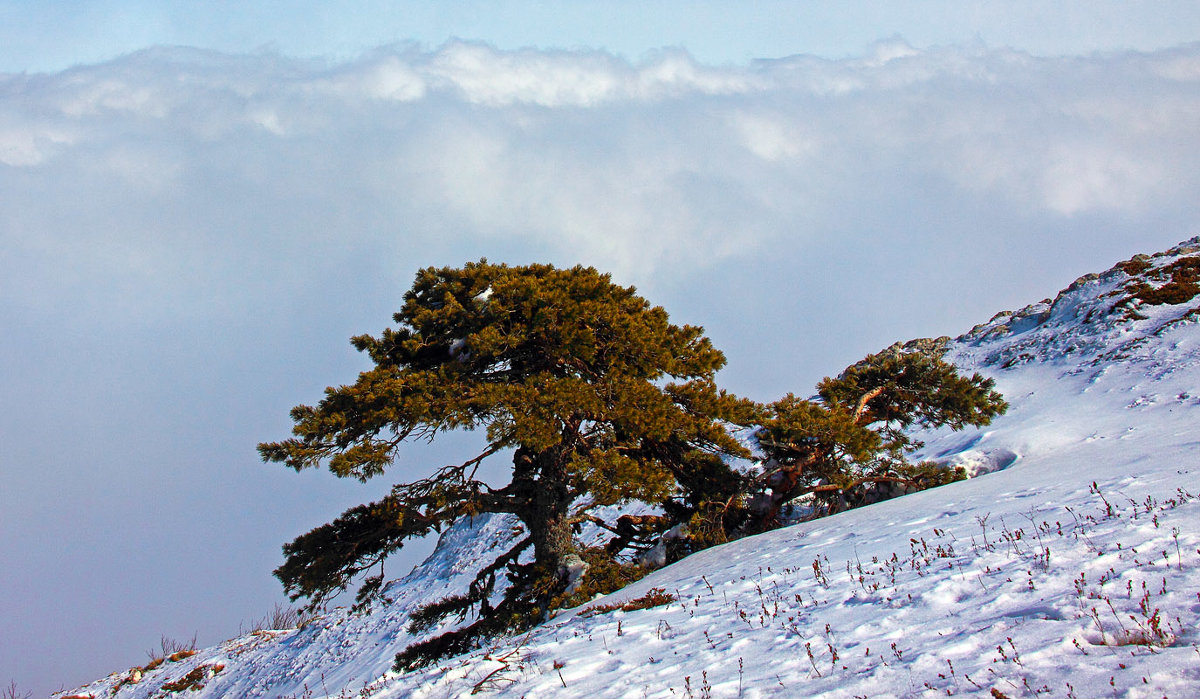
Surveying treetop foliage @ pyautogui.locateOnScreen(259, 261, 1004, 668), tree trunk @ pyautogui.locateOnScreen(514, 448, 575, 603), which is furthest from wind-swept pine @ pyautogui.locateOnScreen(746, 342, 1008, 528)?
tree trunk @ pyautogui.locateOnScreen(514, 448, 575, 603)

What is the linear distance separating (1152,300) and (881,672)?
32.4m

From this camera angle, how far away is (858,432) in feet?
49.2

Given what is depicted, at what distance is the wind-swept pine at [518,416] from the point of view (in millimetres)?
12438

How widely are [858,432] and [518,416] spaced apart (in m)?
7.75

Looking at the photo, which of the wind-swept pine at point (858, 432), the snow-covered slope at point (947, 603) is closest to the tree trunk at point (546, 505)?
the snow-covered slope at point (947, 603)

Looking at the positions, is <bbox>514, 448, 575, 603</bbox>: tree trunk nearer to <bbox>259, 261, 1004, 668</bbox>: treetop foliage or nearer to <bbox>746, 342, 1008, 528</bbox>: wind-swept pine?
<bbox>259, 261, 1004, 668</bbox>: treetop foliage

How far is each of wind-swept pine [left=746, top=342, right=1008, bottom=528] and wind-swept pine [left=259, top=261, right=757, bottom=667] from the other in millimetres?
1354

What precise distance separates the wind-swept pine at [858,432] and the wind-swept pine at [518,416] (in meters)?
1.35

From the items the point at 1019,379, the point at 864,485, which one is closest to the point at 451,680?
the point at 864,485

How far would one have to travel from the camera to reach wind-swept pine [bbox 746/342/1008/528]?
1513 centimetres

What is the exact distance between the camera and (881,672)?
5152 mm

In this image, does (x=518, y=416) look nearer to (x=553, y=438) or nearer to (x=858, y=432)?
(x=553, y=438)

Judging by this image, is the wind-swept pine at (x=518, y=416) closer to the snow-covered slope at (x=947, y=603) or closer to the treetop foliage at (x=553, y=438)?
the treetop foliage at (x=553, y=438)

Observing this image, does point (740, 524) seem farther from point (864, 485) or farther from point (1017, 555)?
point (1017, 555)
